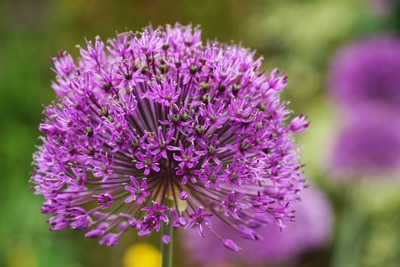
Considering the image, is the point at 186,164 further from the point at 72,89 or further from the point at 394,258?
the point at 394,258

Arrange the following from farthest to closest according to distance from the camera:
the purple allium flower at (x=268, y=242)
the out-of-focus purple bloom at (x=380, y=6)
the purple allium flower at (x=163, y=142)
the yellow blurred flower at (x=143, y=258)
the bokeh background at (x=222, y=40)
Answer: the out-of-focus purple bloom at (x=380, y=6), the bokeh background at (x=222, y=40), the yellow blurred flower at (x=143, y=258), the purple allium flower at (x=268, y=242), the purple allium flower at (x=163, y=142)

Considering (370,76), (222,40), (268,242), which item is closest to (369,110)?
(370,76)

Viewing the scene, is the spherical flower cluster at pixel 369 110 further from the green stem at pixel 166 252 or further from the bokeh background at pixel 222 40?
the green stem at pixel 166 252

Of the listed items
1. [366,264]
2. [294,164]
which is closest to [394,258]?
[366,264]

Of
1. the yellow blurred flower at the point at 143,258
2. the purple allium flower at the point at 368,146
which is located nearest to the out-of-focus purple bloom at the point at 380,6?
the purple allium flower at the point at 368,146

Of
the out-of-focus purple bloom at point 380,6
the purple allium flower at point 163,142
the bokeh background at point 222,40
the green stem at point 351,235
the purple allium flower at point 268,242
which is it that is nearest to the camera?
the purple allium flower at point 163,142

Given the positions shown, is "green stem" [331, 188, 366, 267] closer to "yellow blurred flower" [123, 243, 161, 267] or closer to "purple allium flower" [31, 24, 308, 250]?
"yellow blurred flower" [123, 243, 161, 267]
